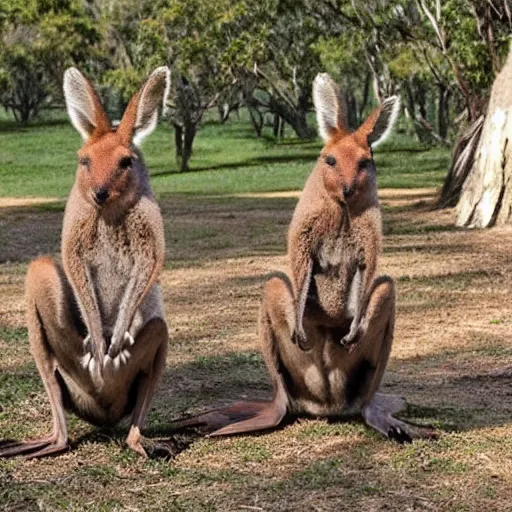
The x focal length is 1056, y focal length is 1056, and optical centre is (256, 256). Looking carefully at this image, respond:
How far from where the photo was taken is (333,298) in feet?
16.9

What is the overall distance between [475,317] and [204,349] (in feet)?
8.41

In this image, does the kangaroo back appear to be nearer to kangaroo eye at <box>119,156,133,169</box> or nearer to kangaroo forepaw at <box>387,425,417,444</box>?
kangaroo eye at <box>119,156,133,169</box>

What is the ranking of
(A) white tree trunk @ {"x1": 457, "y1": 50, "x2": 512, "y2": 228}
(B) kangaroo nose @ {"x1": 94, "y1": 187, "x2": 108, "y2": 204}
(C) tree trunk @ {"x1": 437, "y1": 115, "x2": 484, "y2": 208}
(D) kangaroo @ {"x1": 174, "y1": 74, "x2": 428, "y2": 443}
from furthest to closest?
(C) tree trunk @ {"x1": 437, "y1": 115, "x2": 484, "y2": 208} → (A) white tree trunk @ {"x1": 457, "y1": 50, "x2": 512, "y2": 228} → (D) kangaroo @ {"x1": 174, "y1": 74, "x2": 428, "y2": 443} → (B) kangaroo nose @ {"x1": 94, "y1": 187, "x2": 108, "y2": 204}

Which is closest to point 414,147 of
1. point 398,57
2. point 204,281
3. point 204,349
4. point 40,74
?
point 398,57

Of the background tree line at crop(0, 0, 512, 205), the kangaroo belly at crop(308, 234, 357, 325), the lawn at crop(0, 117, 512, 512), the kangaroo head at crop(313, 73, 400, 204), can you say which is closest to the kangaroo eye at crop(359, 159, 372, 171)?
the kangaroo head at crop(313, 73, 400, 204)

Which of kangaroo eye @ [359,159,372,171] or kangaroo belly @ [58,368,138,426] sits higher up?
kangaroo eye @ [359,159,372,171]

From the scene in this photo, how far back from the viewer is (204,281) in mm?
11078

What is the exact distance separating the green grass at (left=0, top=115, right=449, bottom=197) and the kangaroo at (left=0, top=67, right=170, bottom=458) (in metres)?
19.2

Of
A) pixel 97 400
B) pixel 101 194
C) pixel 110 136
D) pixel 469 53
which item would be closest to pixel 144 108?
pixel 110 136

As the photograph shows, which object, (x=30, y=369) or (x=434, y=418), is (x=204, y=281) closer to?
(x=30, y=369)

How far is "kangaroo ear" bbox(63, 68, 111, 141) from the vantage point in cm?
485

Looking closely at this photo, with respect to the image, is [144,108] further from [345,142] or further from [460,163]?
[460,163]

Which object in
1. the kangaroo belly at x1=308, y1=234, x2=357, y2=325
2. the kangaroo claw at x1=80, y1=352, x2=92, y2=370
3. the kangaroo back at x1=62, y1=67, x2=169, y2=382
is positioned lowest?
the kangaroo claw at x1=80, y1=352, x2=92, y2=370

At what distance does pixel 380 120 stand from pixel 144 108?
115cm
